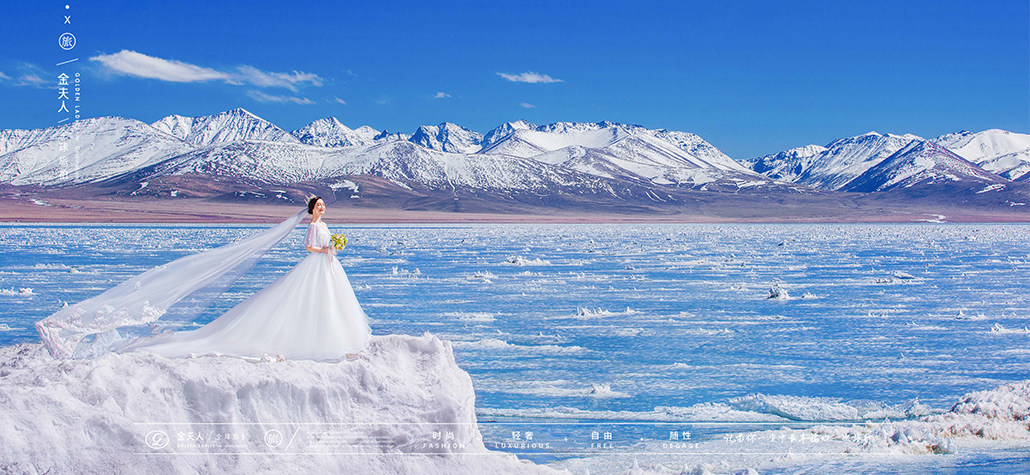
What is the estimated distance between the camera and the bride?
226 inches

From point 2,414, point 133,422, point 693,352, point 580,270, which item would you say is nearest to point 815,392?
point 693,352

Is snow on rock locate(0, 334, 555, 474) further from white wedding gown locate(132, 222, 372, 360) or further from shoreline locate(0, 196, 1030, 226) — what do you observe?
shoreline locate(0, 196, 1030, 226)

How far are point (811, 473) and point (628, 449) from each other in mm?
1398

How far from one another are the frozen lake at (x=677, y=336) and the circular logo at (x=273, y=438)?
2.17 m

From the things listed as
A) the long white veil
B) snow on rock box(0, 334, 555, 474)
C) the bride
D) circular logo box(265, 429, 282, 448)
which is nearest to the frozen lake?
snow on rock box(0, 334, 555, 474)

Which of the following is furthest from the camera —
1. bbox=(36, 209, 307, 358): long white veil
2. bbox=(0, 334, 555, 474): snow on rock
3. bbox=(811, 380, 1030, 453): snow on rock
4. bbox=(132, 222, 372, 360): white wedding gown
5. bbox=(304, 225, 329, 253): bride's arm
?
bbox=(811, 380, 1030, 453): snow on rock

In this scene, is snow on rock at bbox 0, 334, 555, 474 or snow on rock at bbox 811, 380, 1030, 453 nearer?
snow on rock at bbox 0, 334, 555, 474

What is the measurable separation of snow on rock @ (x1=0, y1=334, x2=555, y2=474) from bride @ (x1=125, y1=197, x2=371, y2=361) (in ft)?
1.31

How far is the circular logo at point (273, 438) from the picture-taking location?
4977 millimetres

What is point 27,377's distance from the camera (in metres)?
4.87

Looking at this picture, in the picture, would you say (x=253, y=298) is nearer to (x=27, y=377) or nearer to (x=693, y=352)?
(x=27, y=377)

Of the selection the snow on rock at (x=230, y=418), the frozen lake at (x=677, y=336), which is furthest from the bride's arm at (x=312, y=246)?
the frozen lake at (x=677, y=336)

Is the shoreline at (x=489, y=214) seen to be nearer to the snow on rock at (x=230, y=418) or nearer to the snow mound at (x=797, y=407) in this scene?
the snow mound at (x=797, y=407)

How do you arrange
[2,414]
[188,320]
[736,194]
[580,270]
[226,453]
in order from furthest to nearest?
[736,194] → [580,270] → [188,320] → [226,453] → [2,414]
